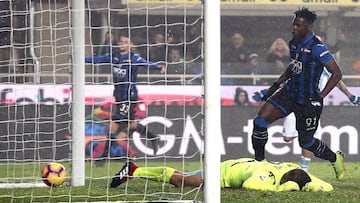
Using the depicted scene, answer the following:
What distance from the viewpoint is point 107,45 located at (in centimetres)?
857

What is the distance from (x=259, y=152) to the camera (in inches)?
339

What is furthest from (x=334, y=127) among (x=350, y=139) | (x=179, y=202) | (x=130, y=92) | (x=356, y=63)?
(x=179, y=202)

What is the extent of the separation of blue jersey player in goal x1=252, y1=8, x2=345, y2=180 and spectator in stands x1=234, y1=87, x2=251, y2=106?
3.64ft

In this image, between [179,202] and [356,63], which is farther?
[356,63]

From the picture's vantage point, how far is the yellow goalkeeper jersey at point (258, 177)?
7414 mm

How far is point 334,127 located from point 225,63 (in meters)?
1.45

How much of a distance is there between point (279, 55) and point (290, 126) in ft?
2.87

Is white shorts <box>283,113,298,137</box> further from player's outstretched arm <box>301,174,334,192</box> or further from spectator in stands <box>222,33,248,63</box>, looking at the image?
spectator in stands <box>222,33,248,63</box>

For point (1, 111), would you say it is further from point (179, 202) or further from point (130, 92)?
point (179, 202)

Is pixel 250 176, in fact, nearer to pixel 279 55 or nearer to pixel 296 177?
pixel 296 177

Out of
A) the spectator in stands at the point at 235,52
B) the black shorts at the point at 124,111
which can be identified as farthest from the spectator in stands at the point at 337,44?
the black shorts at the point at 124,111

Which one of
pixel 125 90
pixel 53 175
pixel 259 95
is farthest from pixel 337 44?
pixel 53 175

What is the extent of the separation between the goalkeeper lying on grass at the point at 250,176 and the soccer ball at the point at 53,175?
1.56 feet

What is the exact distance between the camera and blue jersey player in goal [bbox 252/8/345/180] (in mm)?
8258
